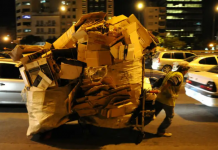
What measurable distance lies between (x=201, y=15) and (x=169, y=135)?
364 ft

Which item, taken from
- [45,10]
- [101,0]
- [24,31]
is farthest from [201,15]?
[24,31]

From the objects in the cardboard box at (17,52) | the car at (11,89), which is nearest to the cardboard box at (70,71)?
the cardboard box at (17,52)

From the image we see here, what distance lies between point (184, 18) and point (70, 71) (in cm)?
10914

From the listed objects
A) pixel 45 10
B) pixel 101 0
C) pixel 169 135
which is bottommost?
pixel 169 135

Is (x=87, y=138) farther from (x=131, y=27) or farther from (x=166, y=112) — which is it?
(x=131, y=27)

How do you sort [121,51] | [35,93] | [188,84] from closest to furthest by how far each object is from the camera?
[121,51] → [35,93] → [188,84]

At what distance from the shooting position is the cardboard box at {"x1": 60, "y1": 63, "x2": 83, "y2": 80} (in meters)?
4.13

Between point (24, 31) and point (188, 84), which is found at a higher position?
point (24, 31)

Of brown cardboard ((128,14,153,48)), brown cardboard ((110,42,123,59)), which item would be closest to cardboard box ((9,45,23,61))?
brown cardboard ((110,42,123,59))

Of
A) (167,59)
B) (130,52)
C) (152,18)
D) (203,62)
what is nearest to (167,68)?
(167,59)

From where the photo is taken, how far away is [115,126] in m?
4.37

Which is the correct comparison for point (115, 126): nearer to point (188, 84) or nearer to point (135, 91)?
point (135, 91)

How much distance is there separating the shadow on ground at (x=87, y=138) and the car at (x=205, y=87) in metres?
2.11

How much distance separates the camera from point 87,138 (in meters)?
4.79
